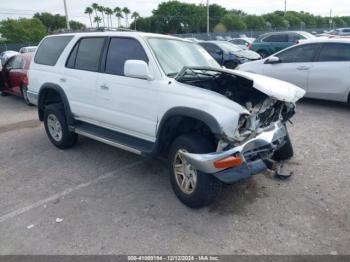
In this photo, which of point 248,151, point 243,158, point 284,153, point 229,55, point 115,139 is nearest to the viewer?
point 243,158

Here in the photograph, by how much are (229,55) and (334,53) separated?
6.53m

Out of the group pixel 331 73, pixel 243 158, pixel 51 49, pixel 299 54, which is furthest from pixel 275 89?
pixel 299 54

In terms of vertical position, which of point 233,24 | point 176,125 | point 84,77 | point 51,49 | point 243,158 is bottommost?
point 243,158

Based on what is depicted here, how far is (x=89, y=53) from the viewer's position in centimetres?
530

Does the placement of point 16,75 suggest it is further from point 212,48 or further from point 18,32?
point 18,32

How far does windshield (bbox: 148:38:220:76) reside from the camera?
14.6ft

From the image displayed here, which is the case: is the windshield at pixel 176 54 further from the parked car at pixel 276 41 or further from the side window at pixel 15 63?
the parked car at pixel 276 41

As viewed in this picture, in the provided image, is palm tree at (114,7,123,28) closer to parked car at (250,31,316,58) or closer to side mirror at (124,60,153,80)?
parked car at (250,31,316,58)

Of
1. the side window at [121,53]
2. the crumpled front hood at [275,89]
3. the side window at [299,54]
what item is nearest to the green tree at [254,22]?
the side window at [299,54]

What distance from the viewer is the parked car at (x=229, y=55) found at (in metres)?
13.9

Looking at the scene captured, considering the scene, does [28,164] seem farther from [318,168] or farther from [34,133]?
[318,168]

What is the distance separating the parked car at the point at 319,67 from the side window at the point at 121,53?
5.06 metres

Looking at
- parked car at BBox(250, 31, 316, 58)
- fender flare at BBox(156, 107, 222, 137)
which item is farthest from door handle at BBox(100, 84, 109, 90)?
parked car at BBox(250, 31, 316, 58)

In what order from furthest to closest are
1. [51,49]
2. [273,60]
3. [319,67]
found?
[273,60] < [319,67] < [51,49]
